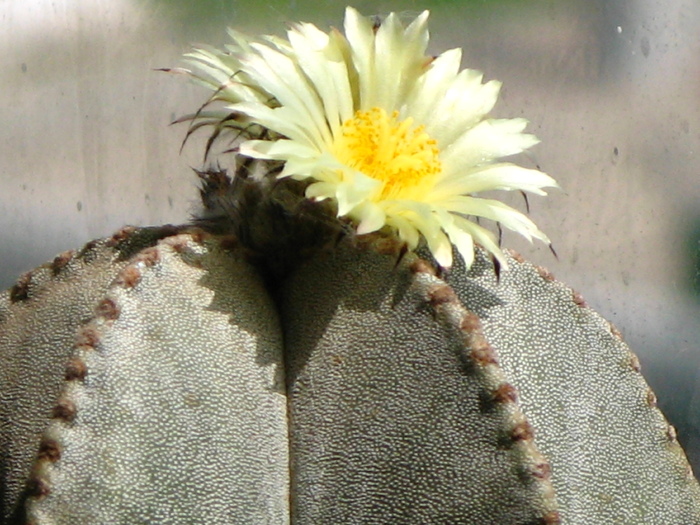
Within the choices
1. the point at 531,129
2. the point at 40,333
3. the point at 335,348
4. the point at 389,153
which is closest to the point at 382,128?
the point at 389,153

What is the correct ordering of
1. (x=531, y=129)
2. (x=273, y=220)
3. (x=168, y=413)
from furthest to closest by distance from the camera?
(x=531, y=129) < (x=273, y=220) < (x=168, y=413)

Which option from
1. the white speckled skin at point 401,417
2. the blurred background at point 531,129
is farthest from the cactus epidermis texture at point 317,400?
the blurred background at point 531,129

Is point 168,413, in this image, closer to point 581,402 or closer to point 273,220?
point 273,220

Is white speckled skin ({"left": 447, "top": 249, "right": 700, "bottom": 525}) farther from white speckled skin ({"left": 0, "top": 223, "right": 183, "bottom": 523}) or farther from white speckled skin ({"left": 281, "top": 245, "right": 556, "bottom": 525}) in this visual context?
white speckled skin ({"left": 0, "top": 223, "right": 183, "bottom": 523})

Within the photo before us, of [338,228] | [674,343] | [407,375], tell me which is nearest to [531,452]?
[407,375]

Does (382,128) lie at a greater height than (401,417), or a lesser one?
greater
